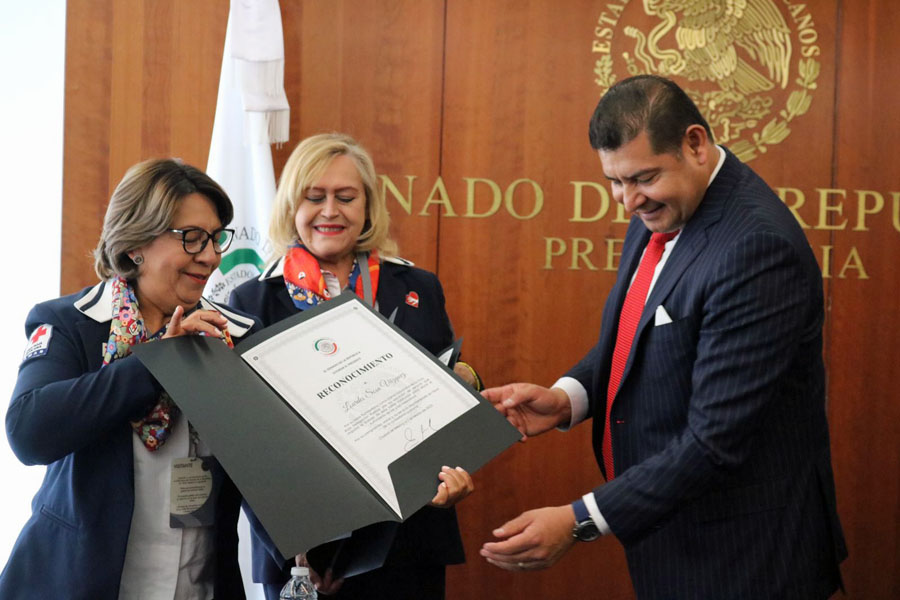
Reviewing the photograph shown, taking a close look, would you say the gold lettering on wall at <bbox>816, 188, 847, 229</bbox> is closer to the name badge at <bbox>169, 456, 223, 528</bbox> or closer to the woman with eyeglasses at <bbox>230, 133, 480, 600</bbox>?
the woman with eyeglasses at <bbox>230, 133, 480, 600</bbox>

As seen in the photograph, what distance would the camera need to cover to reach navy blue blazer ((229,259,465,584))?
224cm

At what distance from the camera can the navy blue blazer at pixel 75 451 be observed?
1611 mm

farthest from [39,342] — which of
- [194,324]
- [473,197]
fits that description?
[473,197]

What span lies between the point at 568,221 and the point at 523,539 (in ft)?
7.63

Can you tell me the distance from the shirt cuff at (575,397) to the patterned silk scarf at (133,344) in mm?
938

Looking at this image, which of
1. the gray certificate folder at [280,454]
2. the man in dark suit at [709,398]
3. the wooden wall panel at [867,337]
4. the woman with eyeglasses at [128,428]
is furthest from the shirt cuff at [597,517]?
the wooden wall panel at [867,337]

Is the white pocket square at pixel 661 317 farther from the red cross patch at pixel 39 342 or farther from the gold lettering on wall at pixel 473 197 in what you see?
the gold lettering on wall at pixel 473 197

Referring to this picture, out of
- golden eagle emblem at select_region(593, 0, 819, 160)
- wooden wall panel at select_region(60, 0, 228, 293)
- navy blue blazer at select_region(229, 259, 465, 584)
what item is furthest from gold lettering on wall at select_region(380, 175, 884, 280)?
navy blue blazer at select_region(229, 259, 465, 584)

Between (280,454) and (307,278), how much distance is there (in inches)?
35.3

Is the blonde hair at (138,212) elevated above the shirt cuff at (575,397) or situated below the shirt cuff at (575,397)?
above

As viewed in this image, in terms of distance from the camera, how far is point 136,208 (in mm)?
1854

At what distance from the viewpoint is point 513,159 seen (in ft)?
Result: 12.7
